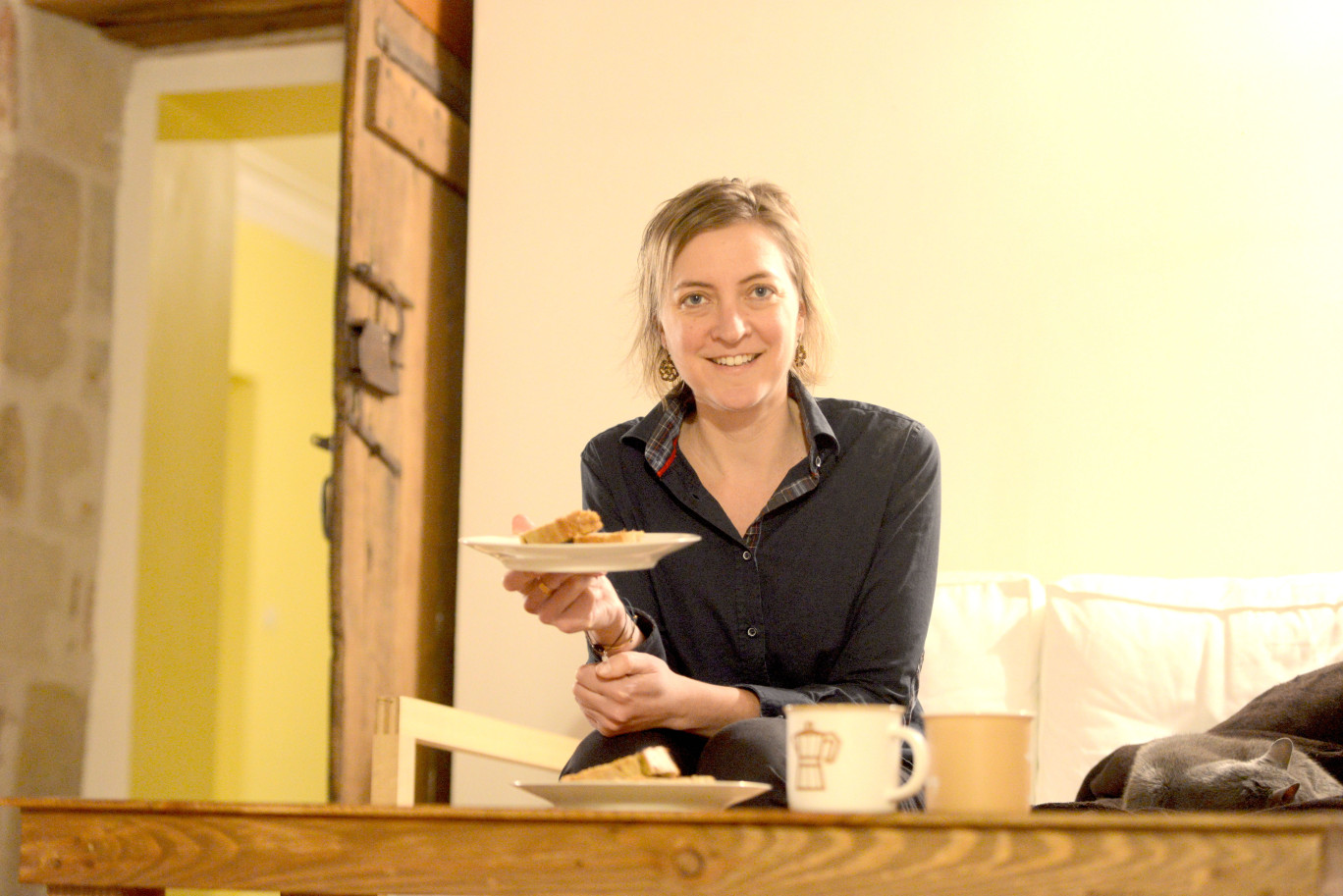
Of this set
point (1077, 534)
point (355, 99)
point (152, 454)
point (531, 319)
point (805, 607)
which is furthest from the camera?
point (152, 454)

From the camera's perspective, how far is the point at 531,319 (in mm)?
2678

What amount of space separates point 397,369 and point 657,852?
1.96 m

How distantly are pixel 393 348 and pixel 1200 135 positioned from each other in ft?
5.24

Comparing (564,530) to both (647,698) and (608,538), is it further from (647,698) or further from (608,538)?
(647,698)

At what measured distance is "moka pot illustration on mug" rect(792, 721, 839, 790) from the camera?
82cm

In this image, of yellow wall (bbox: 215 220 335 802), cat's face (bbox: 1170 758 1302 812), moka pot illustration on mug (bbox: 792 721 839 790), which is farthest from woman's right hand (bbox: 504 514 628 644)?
yellow wall (bbox: 215 220 335 802)

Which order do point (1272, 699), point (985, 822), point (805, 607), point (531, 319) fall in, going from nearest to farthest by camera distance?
1. point (985, 822)
2. point (805, 607)
3. point (1272, 699)
4. point (531, 319)

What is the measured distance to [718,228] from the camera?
1645 millimetres

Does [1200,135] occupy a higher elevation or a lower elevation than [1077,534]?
higher

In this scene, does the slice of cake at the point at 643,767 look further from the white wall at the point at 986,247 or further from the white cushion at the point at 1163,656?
the white wall at the point at 986,247

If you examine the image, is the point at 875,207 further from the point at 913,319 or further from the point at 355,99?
the point at 355,99

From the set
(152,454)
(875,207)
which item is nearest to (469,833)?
(875,207)

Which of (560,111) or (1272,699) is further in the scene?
(560,111)

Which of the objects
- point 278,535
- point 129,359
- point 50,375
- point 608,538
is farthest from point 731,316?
point 278,535
